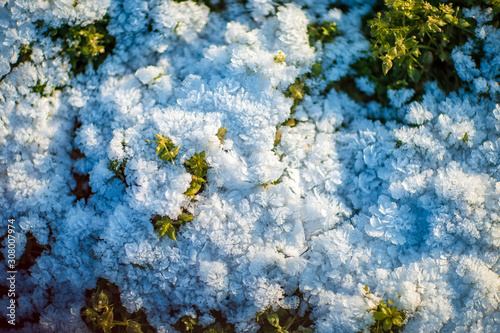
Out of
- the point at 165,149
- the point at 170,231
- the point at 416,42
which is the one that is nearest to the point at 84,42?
the point at 165,149

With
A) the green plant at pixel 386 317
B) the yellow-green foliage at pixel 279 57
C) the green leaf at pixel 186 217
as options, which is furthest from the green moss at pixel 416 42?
the green leaf at pixel 186 217

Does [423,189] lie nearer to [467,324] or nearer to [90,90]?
[467,324]

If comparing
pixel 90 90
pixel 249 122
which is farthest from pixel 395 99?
pixel 90 90

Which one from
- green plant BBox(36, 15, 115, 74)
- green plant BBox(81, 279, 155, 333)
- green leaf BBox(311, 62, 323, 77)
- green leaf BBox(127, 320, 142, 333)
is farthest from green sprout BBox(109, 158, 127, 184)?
green leaf BBox(311, 62, 323, 77)

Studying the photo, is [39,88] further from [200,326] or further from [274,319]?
[274,319]

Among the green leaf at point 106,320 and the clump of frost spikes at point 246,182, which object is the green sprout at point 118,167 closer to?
the clump of frost spikes at point 246,182
